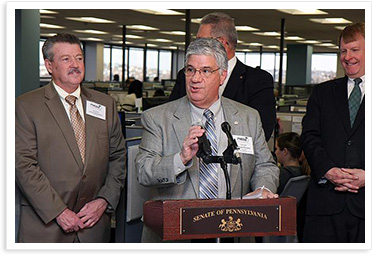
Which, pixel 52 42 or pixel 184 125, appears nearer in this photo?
pixel 184 125

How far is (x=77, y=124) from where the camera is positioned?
262cm

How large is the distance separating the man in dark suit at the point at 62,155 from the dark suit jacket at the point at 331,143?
1.02m

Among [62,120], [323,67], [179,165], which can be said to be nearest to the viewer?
[179,165]

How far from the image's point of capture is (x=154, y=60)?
32125 mm

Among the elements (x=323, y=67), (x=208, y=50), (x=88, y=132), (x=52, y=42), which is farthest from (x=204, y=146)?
(x=323, y=67)

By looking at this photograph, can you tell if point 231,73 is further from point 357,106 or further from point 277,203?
point 277,203

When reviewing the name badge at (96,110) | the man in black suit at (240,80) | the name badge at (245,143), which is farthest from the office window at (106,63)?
the name badge at (245,143)

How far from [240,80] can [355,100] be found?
622 mm

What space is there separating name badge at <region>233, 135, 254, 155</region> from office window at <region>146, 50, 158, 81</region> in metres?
28.9

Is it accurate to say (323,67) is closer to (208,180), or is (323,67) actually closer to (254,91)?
(254,91)

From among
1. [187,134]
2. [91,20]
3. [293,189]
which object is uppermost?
[91,20]

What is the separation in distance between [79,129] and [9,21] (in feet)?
2.00

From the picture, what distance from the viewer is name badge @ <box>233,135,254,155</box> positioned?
2.32 m
